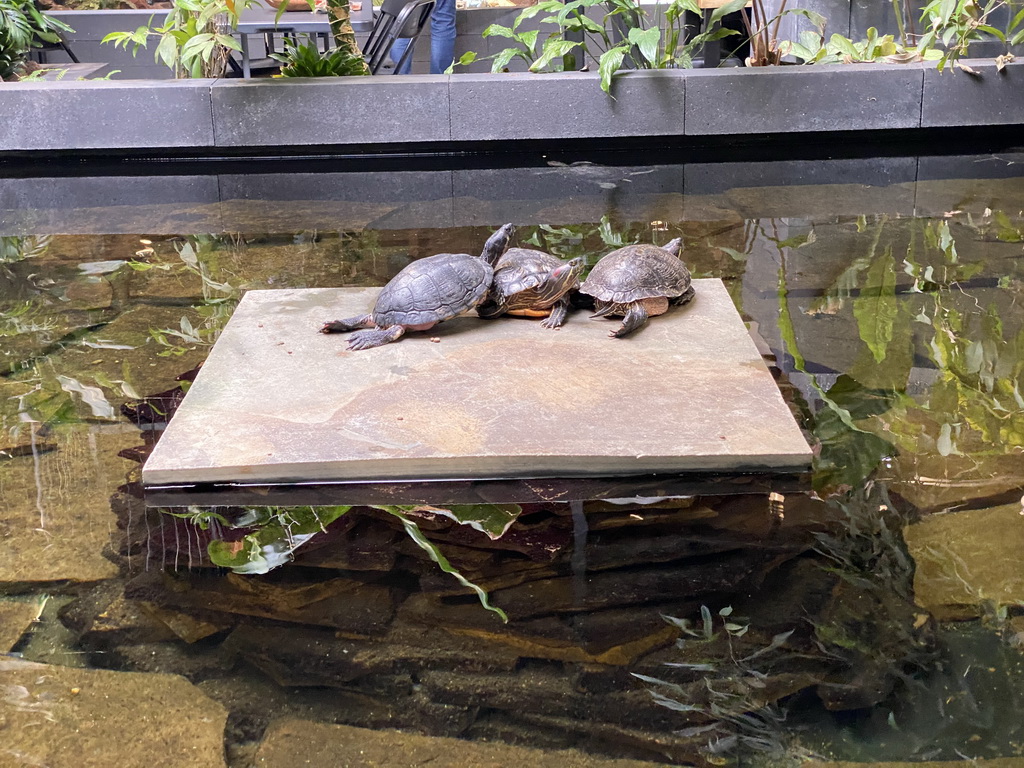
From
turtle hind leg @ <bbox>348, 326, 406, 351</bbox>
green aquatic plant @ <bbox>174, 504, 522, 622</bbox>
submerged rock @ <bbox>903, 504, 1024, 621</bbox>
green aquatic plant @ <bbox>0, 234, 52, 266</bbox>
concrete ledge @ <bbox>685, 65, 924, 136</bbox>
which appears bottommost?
submerged rock @ <bbox>903, 504, 1024, 621</bbox>

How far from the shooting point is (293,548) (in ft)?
8.72

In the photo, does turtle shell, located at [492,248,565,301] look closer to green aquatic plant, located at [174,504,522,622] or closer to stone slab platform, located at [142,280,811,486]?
stone slab platform, located at [142,280,811,486]

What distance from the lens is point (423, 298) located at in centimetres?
363

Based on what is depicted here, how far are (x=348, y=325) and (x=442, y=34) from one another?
17.0 ft

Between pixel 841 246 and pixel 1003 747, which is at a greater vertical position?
pixel 841 246

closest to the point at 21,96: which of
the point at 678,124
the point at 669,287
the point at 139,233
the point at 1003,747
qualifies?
the point at 139,233

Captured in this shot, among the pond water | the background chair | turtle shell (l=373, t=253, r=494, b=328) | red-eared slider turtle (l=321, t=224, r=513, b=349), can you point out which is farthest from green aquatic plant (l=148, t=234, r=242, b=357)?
the background chair

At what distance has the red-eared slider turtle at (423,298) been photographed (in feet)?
11.9

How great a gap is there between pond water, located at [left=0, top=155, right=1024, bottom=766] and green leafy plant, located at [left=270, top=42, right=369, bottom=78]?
3554 mm

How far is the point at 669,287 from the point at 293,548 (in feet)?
6.33

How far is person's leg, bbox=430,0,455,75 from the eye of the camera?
8.12m

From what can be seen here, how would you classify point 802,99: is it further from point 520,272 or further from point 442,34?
point 520,272

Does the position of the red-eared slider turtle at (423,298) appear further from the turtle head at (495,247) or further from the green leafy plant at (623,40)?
the green leafy plant at (623,40)

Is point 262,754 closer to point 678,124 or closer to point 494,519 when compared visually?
point 494,519
